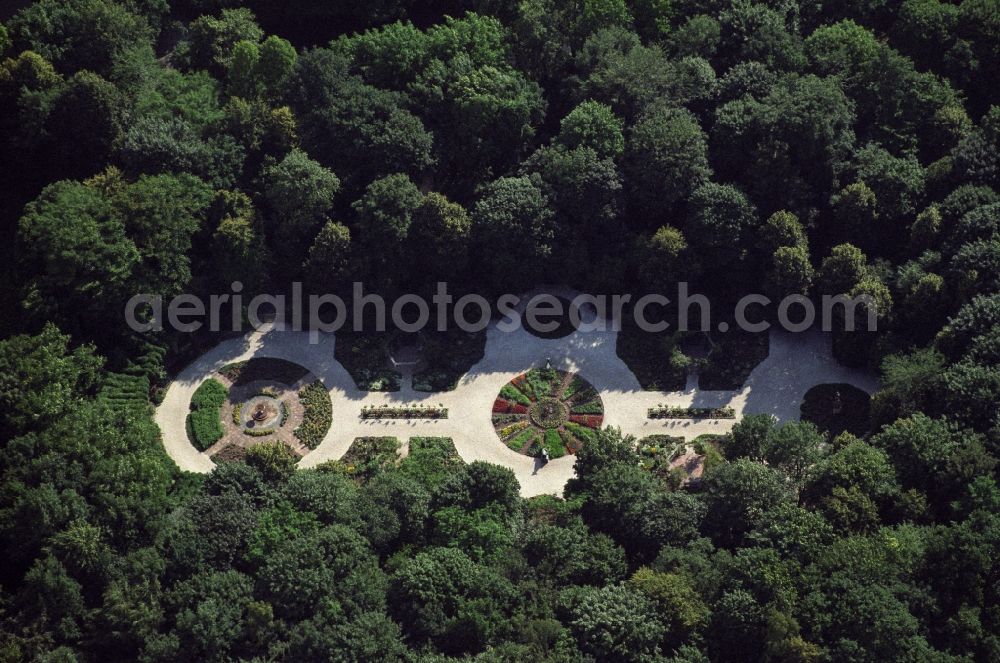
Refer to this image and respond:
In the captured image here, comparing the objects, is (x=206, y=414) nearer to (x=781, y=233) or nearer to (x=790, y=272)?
(x=790, y=272)

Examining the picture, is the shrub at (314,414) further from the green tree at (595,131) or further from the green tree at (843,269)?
the green tree at (843,269)

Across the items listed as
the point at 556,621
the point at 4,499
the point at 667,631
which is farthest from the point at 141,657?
the point at 667,631

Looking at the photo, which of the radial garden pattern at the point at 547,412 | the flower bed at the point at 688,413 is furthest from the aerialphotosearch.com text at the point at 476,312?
the flower bed at the point at 688,413

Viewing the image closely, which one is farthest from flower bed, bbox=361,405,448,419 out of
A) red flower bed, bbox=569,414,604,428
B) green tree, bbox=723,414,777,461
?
green tree, bbox=723,414,777,461

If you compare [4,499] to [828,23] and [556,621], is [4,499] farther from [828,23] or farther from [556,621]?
[828,23]

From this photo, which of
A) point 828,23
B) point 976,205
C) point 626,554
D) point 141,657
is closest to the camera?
point 141,657

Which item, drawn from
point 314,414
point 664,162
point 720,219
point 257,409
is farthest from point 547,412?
point 257,409
